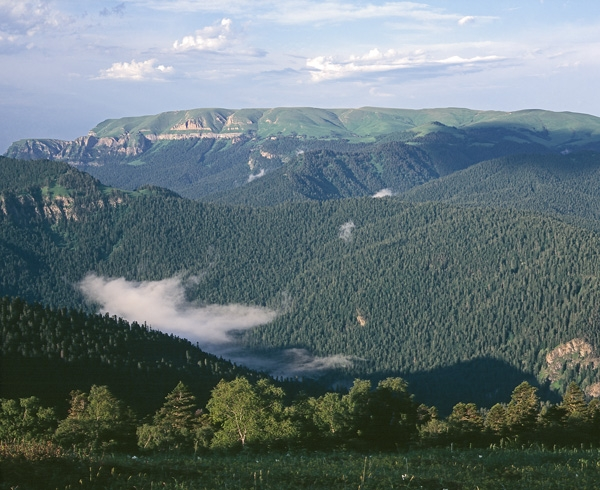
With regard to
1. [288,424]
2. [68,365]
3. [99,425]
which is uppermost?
[288,424]

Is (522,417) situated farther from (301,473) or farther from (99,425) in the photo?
(301,473)

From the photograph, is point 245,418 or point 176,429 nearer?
point 245,418

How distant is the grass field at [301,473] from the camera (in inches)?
1755

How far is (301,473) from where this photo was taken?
5025 centimetres

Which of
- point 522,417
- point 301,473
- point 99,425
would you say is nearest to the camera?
point 301,473

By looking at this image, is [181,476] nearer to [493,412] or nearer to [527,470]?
[527,470]

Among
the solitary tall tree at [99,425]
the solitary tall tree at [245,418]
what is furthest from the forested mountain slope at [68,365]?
the solitary tall tree at [245,418]

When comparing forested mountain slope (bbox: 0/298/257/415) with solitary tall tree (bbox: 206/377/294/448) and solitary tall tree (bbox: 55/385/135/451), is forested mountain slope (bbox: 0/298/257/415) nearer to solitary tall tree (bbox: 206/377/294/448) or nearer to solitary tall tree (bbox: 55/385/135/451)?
solitary tall tree (bbox: 55/385/135/451)

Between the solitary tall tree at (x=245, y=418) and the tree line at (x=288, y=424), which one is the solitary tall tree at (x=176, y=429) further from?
the solitary tall tree at (x=245, y=418)

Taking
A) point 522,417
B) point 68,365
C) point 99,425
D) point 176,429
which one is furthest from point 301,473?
point 68,365

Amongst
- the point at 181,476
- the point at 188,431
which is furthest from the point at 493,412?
the point at 181,476

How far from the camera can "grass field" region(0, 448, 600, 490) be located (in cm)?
4457

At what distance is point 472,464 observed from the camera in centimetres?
5516

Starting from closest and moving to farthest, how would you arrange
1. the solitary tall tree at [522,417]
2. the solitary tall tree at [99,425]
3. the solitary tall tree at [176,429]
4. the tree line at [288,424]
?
1. the tree line at [288,424]
2. the solitary tall tree at [99,425]
3. the solitary tall tree at [176,429]
4. the solitary tall tree at [522,417]
